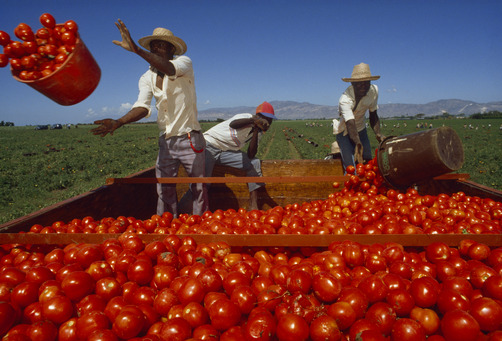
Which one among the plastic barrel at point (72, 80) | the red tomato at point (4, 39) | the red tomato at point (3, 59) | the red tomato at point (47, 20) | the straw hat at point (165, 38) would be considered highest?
the straw hat at point (165, 38)

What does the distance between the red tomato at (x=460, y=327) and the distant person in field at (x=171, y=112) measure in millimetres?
3699

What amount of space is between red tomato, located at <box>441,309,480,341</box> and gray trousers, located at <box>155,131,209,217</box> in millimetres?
3695

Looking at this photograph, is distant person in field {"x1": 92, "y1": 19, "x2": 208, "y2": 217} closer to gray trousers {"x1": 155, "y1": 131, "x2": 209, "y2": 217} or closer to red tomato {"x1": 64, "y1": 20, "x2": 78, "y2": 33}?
gray trousers {"x1": 155, "y1": 131, "x2": 209, "y2": 217}

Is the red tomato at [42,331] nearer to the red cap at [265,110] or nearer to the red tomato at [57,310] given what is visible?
the red tomato at [57,310]

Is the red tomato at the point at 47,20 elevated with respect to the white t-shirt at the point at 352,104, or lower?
elevated

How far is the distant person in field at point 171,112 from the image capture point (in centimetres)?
404

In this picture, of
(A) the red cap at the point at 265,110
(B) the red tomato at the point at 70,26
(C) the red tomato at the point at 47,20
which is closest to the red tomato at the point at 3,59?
(C) the red tomato at the point at 47,20

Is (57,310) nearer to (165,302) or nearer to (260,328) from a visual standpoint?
(165,302)

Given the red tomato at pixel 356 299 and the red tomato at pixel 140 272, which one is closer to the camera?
the red tomato at pixel 356 299

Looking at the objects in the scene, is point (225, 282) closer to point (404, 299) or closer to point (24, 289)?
point (404, 299)

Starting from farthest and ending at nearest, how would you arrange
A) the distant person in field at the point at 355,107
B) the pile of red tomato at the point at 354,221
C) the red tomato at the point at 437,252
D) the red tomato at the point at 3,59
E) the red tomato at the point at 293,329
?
the distant person in field at the point at 355,107, the red tomato at the point at 3,59, the pile of red tomato at the point at 354,221, the red tomato at the point at 437,252, the red tomato at the point at 293,329

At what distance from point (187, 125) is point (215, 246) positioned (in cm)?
254

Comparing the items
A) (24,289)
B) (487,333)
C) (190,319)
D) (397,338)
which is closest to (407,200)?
(487,333)

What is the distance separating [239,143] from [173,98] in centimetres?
181
